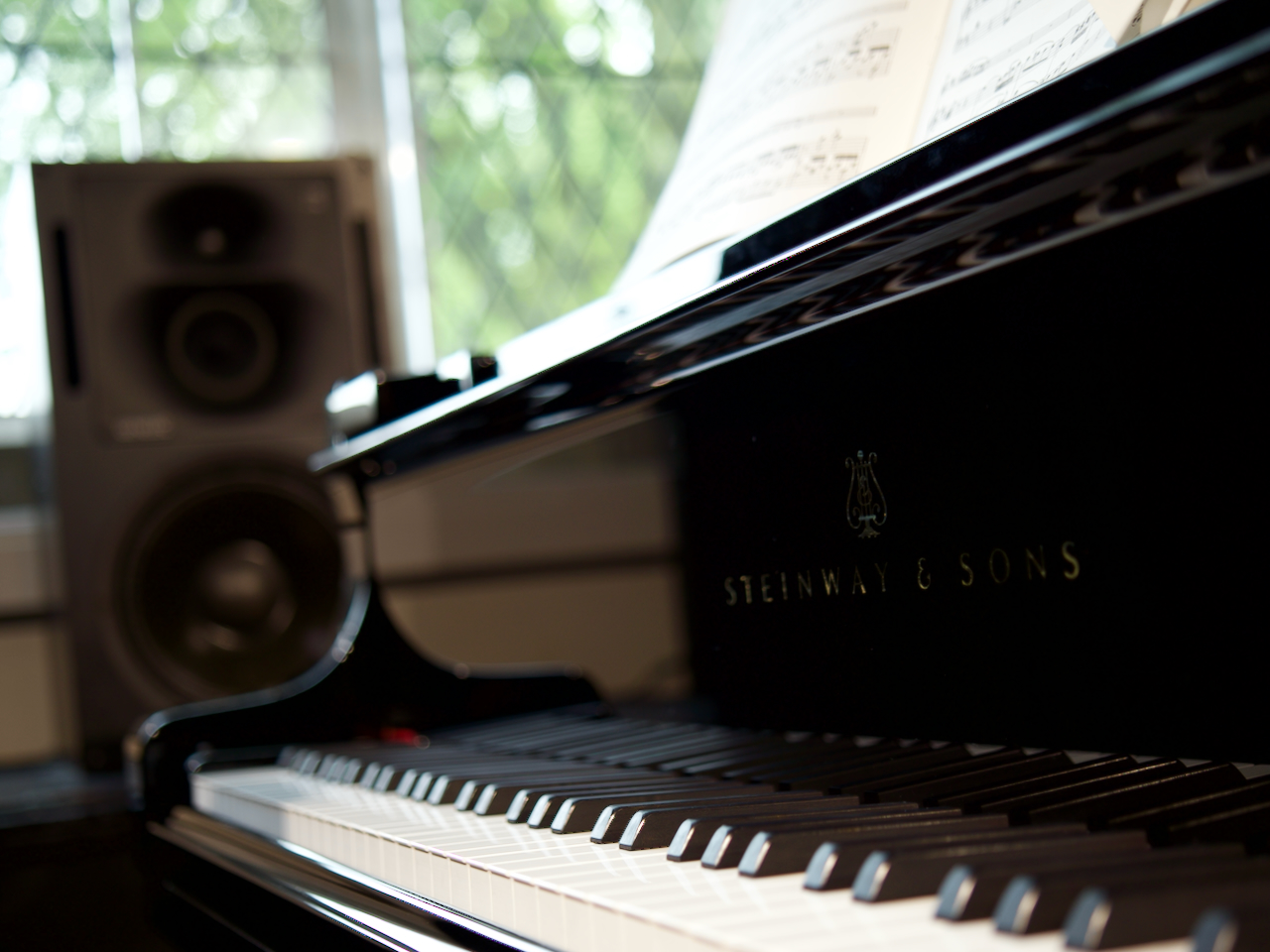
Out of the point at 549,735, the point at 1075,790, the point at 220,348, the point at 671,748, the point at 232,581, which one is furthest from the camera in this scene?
the point at 220,348

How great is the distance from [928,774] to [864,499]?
0.57 feet

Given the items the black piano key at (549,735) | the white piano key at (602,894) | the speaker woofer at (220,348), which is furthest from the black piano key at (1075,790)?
the speaker woofer at (220,348)

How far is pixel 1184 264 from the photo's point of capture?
53 cm

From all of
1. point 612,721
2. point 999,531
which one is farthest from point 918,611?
point 612,721

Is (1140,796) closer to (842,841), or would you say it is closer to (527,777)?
(842,841)

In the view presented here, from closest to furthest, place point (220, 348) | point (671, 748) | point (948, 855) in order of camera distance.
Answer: point (948, 855)
point (671, 748)
point (220, 348)

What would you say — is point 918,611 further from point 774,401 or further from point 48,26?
point 48,26

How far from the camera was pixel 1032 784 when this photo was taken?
536mm

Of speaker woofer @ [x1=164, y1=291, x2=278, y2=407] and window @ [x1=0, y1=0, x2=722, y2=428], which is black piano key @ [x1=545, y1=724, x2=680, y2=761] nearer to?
speaker woofer @ [x1=164, y1=291, x2=278, y2=407]

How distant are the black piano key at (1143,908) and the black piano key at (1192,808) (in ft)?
0.36

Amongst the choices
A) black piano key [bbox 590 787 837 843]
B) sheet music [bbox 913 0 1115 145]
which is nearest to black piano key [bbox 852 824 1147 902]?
black piano key [bbox 590 787 837 843]

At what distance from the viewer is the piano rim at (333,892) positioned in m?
0.56

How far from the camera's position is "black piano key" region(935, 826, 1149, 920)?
357 mm

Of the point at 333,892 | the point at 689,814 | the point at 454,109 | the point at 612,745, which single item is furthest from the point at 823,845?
the point at 454,109
